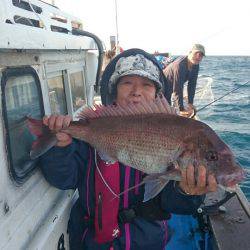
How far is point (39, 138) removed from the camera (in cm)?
232

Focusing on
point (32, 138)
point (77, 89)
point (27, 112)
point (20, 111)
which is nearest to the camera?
point (20, 111)

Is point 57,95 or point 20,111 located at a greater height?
point 20,111

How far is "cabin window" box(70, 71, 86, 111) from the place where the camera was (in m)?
3.99

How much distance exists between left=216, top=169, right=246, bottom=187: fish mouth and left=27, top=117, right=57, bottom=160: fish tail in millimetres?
1096

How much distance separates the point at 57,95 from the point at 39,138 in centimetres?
116

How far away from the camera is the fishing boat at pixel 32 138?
2.06 meters

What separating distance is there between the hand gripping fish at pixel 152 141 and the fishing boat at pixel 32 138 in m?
0.20

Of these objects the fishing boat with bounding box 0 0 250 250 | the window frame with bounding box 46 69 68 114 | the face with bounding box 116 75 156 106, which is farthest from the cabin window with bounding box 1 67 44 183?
the face with bounding box 116 75 156 106

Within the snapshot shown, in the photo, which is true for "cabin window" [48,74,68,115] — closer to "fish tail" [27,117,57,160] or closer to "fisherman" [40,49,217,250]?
"fisherman" [40,49,217,250]

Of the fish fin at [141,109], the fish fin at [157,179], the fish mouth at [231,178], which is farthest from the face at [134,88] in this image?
the fish mouth at [231,178]

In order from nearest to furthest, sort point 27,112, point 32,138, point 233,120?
point 27,112
point 32,138
point 233,120

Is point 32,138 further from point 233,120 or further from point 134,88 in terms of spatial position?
point 233,120

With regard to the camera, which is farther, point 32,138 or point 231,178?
point 32,138

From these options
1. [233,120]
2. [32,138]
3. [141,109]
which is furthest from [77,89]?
[233,120]
